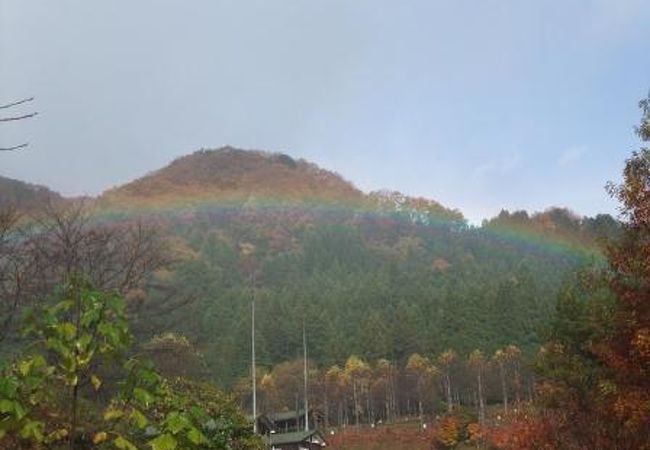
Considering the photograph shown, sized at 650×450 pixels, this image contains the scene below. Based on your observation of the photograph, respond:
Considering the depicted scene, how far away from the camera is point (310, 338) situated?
11406cm

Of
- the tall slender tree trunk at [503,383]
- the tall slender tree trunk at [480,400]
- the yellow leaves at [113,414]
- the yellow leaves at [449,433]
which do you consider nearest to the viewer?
the yellow leaves at [113,414]

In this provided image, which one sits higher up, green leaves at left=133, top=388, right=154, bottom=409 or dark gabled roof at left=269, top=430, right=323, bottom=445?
green leaves at left=133, top=388, right=154, bottom=409

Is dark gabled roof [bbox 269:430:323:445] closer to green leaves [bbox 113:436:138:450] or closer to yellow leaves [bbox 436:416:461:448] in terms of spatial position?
yellow leaves [bbox 436:416:461:448]

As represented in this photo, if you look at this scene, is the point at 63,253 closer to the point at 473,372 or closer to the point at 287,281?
the point at 473,372

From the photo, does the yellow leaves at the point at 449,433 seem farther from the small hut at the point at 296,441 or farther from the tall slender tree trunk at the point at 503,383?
the tall slender tree trunk at the point at 503,383

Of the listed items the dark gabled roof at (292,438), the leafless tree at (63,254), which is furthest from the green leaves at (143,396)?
the dark gabled roof at (292,438)

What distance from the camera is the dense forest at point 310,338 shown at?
2814 mm

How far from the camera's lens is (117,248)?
31.5 meters

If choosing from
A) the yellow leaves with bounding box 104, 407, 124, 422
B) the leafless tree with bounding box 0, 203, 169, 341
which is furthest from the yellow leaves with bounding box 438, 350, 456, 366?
the yellow leaves with bounding box 104, 407, 124, 422

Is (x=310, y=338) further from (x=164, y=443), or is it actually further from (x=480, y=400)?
(x=164, y=443)

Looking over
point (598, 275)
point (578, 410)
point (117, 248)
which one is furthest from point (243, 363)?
point (598, 275)

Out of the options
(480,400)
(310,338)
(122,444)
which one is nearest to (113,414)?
(122,444)

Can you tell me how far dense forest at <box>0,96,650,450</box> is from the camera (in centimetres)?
281

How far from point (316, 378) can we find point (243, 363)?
552 inches
